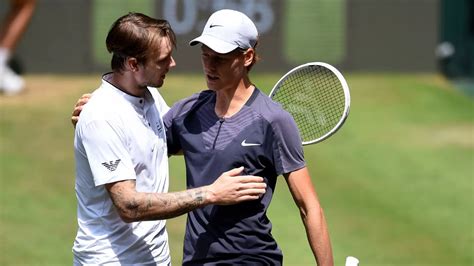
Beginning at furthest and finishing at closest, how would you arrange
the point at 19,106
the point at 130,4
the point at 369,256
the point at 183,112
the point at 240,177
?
the point at 130,4
the point at 19,106
the point at 369,256
the point at 183,112
the point at 240,177

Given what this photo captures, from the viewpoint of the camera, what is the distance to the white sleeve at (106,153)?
486cm

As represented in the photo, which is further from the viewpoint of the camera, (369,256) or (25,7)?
(25,7)

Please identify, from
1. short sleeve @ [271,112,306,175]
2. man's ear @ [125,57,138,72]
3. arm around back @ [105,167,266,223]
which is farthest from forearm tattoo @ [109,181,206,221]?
man's ear @ [125,57,138,72]

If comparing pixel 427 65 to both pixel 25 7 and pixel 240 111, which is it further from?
pixel 240 111

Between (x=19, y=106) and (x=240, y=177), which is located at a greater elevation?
(x=240, y=177)

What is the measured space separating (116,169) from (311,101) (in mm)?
1393

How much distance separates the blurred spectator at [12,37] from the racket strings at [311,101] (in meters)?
8.79

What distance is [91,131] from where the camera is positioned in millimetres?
4902

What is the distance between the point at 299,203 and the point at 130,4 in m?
10.4

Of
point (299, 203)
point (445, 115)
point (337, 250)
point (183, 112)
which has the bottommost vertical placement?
point (445, 115)

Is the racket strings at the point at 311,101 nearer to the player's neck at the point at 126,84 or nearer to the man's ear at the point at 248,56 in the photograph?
the man's ear at the point at 248,56

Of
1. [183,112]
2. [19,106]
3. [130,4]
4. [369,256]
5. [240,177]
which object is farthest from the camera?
[130,4]

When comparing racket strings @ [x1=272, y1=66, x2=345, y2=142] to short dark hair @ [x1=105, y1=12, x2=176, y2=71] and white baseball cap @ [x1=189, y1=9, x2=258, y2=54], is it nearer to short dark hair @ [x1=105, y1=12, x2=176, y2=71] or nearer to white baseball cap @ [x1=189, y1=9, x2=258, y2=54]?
white baseball cap @ [x1=189, y1=9, x2=258, y2=54]

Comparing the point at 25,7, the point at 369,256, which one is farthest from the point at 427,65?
the point at 369,256
